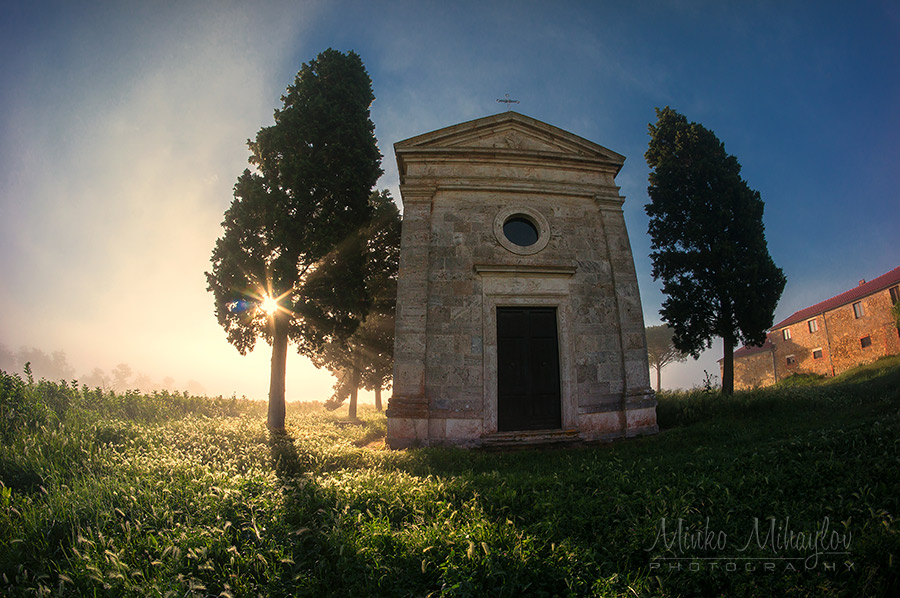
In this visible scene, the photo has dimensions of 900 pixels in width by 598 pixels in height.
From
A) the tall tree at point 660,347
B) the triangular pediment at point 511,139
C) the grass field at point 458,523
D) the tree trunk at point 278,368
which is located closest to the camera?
the grass field at point 458,523

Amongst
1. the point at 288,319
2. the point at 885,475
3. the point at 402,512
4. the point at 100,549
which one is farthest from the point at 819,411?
the point at 288,319

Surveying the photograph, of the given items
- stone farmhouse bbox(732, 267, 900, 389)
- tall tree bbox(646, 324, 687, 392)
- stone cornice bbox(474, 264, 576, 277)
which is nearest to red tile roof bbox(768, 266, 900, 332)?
stone farmhouse bbox(732, 267, 900, 389)

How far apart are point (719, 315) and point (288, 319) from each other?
15256mm

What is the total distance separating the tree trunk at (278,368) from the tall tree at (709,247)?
13889 mm

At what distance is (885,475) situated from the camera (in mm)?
4316

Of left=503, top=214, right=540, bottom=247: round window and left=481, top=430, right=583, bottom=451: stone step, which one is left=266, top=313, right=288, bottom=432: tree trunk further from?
left=503, top=214, right=540, bottom=247: round window

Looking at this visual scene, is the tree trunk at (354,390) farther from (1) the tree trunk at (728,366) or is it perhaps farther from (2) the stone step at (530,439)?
(1) the tree trunk at (728,366)

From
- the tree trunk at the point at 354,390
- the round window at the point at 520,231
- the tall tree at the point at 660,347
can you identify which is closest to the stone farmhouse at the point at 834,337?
the tall tree at the point at 660,347

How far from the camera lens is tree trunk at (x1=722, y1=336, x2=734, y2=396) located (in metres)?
13.3

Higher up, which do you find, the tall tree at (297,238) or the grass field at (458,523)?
the tall tree at (297,238)

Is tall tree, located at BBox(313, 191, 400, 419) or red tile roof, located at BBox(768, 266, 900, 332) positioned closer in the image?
tall tree, located at BBox(313, 191, 400, 419)

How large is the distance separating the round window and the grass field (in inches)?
223

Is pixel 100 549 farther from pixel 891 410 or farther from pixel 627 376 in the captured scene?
pixel 891 410

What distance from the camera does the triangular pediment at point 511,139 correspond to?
10297 millimetres
